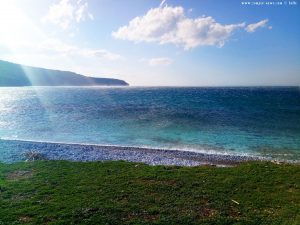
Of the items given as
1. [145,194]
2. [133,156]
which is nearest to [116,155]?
[133,156]

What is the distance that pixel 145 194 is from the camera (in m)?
17.9

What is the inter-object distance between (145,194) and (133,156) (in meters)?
12.2

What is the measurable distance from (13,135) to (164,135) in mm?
22467

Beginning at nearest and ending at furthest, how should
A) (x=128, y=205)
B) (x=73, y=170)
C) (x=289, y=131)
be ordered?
1. (x=128, y=205)
2. (x=73, y=170)
3. (x=289, y=131)

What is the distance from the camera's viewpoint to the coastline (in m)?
28.0

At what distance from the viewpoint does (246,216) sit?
15.2 metres

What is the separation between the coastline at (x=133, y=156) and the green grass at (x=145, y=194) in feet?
10.8

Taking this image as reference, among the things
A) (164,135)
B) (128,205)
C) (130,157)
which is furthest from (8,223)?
(164,135)

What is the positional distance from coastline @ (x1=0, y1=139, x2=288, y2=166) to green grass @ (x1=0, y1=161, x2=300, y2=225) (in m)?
3.29

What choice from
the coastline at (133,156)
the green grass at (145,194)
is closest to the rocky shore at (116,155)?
the coastline at (133,156)

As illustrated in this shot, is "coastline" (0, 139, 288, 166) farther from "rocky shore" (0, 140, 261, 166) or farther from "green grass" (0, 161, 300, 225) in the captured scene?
"green grass" (0, 161, 300, 225)

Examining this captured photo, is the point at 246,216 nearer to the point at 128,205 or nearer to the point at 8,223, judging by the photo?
the point at 128,205

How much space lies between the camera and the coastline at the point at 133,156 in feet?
91.7

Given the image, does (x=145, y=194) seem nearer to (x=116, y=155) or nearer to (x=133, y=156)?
(x=133, y=156)
